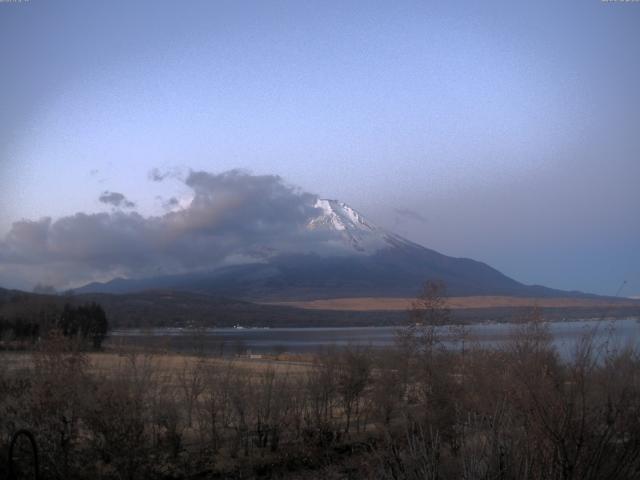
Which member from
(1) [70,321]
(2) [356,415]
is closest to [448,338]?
(2) [356,415]

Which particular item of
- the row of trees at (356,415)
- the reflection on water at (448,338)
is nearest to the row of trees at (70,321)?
the reflection on water at (448,338)

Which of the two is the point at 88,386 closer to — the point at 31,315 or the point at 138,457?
the point at 138,457

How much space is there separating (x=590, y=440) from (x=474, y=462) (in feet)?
3.73

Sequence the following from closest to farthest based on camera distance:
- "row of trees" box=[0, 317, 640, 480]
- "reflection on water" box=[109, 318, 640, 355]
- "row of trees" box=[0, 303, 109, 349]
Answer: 1. "row of trees" box=[0, 317, 640, 480]
2. "reflection on water" box=[109, 318, 640, 355]
3. "row of trees" box=[0, 303, 109, 349]

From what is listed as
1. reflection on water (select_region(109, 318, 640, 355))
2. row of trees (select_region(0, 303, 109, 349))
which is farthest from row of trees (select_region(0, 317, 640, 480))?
row of trees (select_region(0, 303, 109, 349))

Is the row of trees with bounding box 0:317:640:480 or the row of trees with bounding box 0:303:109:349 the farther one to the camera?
the row of trees with bounding box 0:303:109:349

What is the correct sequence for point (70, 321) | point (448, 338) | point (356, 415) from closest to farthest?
point (356, 415)
point (448, 338)
point (70, 321)

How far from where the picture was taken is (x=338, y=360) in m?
23.0

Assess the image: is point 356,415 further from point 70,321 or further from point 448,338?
point 70,321

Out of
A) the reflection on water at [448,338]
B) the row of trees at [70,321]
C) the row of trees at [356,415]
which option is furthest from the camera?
the row of trees at [70,321]

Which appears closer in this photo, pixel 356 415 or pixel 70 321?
pixel 356 415

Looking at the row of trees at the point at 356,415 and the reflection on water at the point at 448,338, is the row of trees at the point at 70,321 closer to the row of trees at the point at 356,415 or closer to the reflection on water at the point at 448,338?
the reflection on water at the point at 448,338

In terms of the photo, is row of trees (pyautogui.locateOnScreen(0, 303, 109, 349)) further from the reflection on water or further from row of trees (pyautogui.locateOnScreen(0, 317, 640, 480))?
row of trees (pyautogui.locateOnScreen(0, 317, 640, 480))

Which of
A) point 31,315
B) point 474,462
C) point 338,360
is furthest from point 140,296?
point 474,462
